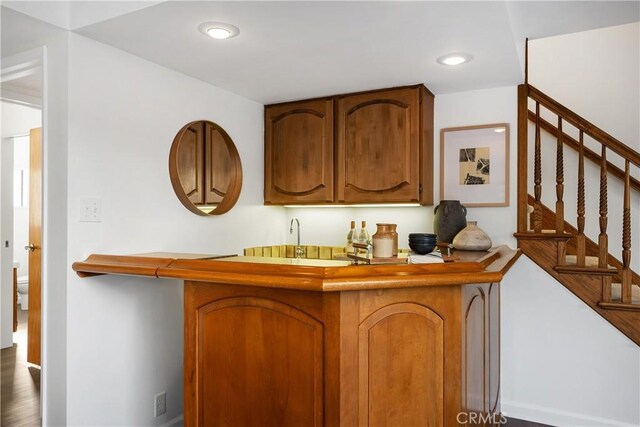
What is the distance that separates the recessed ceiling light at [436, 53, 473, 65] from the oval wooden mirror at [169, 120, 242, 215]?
4.87 feet

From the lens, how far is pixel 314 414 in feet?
5.19

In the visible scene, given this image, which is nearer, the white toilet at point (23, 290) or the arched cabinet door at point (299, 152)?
the arched cabinet door at point (299, 152)

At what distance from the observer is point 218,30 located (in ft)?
6.56

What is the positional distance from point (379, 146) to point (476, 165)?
67 centimetres

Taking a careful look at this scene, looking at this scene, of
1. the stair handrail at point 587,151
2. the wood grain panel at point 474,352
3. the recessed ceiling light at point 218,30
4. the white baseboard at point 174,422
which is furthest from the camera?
the stair handrail at point 587,151

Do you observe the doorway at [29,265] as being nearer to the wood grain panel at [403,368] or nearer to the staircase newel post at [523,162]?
Result: the wood grain panel at [403,368]

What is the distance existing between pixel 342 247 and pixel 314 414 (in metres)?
1.91

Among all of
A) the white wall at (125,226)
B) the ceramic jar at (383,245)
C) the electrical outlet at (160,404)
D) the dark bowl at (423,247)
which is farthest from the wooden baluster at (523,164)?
the electrical outlet at (160,404)

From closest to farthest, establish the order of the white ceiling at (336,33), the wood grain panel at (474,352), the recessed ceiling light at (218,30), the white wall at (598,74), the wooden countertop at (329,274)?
the wooden countertop at (329,274) < the wood grain panel at (474,352) < the white ceiling at (336,33) < the recessed ceiling light at (218,30) < the white wall at (598,74)

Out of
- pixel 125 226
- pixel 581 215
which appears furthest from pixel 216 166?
pixel 581 215

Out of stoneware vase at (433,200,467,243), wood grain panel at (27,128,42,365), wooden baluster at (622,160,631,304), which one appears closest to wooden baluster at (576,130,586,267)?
wooden baluster at (622,160,631,304)

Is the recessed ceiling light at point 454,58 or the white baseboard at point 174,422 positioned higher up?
the recessed ceiling light at point 454,58

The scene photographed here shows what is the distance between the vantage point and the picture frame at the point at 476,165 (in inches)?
114

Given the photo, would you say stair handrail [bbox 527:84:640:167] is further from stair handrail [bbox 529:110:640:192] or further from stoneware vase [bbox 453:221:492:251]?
stoneware vase [bbox 453:221:492:251]
